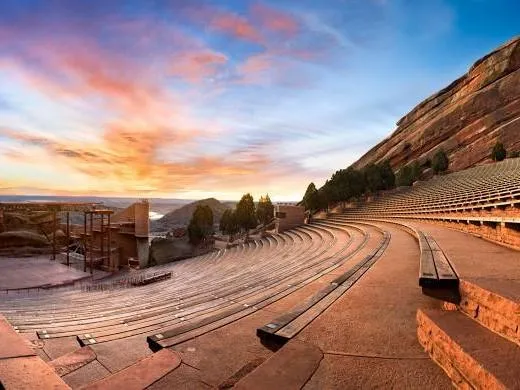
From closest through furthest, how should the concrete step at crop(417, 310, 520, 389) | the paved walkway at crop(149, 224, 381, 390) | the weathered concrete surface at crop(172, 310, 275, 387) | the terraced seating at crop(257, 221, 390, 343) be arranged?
the concrete step at crop(417, 310, 520, 389)
the paved walkway at crop(149, 224, 381, 390)
the weathered concrete surface at crop(172, 310, 275, 387)
the terraced seating at crop(257, 221, 390, 343)

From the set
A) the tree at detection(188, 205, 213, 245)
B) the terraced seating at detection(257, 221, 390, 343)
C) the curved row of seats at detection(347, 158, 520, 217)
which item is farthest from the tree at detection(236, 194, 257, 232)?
the terraced seating at detection(257, 221, 390, 343)

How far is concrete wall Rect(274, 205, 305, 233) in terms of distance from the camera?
35.2 m

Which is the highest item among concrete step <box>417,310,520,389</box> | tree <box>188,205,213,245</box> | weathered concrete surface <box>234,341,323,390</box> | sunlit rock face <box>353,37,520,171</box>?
sunlit rock face <box>353,37,520,171</box>

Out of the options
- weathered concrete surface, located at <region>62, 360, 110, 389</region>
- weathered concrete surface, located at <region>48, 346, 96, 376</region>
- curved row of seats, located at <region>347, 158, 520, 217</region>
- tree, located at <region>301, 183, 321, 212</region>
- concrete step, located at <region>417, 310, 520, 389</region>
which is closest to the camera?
concrete step, located at <region>417, 310, 520, 389</region>

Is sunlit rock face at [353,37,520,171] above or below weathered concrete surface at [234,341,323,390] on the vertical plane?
above

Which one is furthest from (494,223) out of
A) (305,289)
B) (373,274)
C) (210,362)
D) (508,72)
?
(508,72)

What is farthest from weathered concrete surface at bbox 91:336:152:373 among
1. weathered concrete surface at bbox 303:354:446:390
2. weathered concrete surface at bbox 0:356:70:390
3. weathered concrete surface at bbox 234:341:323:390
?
weathered concrete surface at bbox 303:354:446:390

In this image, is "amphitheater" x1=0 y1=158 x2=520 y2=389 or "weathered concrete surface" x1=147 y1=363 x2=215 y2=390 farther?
"weathered concrete surface" x1=147 y1=363 x2=215 y2=390

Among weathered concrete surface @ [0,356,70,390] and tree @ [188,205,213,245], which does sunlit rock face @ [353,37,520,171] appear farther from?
weathered concrete surface @ [0,356,70,390]

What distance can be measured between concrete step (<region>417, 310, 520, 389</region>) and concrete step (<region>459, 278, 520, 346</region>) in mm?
76

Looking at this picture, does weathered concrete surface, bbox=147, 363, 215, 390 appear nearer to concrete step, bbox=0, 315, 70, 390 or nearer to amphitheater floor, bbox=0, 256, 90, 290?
concrete step, bbox=0, 315, 70, 390

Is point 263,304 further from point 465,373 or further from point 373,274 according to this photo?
point 465,373

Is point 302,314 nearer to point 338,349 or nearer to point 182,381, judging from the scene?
point 338,349

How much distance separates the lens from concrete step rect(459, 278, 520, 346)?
102 inches
